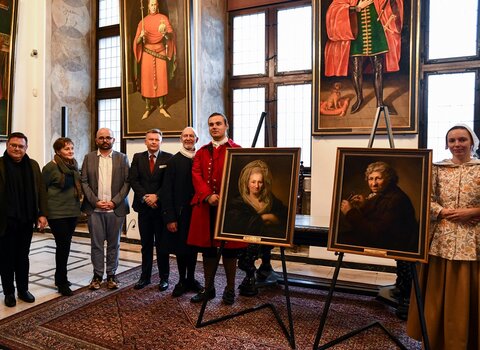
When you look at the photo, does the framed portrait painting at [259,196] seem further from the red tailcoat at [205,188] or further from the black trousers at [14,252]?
the black trousers at [14,252]

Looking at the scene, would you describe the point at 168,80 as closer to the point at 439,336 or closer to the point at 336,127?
the point at 336,127

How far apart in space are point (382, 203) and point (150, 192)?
2.26m

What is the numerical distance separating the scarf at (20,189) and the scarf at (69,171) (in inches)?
9.6

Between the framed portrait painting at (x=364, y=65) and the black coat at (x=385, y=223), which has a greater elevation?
the framed portrait painting at (x=364, y=65)

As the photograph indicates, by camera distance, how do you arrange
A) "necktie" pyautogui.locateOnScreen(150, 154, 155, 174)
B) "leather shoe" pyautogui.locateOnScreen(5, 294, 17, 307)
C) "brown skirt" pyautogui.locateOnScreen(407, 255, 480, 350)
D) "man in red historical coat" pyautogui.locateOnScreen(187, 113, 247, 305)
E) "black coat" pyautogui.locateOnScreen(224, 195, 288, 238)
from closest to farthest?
1. "brown skirt" pyautogui.locateOnScreen(407, 255, 480, 350)
2. "black coat" pyautogui.locateOnScreen(224, 195, 288, 238)
3. "man in red historical coat" pyautogui.locateOnScreen(187, 113, 247, 305)
4. "leather shoe" pyautogui.locateOnScreen(5, 294, 17, 307)
5. "necktie" pyautogui.locateOnScreen(150, 154, 155, 174)

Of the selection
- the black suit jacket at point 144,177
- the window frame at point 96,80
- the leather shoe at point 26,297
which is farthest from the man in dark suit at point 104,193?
the window frame at point 96,80

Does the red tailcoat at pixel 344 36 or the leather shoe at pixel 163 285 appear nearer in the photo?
the leather shoe at pixel 163 285

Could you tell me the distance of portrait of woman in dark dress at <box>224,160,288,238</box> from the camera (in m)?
2.68

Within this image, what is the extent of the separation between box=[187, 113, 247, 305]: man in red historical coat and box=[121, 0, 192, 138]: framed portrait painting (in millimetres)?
2561

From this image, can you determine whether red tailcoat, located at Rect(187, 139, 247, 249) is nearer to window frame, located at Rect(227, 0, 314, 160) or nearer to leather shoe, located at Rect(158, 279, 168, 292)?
leather shoe, located at Rect(158, 279, 168, 292)

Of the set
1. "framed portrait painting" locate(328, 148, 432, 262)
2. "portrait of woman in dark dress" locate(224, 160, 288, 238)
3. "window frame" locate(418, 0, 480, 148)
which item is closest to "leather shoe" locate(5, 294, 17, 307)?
"portrait of woman in dark dress" locate(224, 160, 288, 238)

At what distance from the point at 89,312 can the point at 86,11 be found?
6.25 m

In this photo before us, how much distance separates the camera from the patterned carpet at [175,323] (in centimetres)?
269

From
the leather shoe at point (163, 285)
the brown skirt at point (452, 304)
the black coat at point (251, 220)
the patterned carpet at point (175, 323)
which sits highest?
the black coat at point (251, 220)
